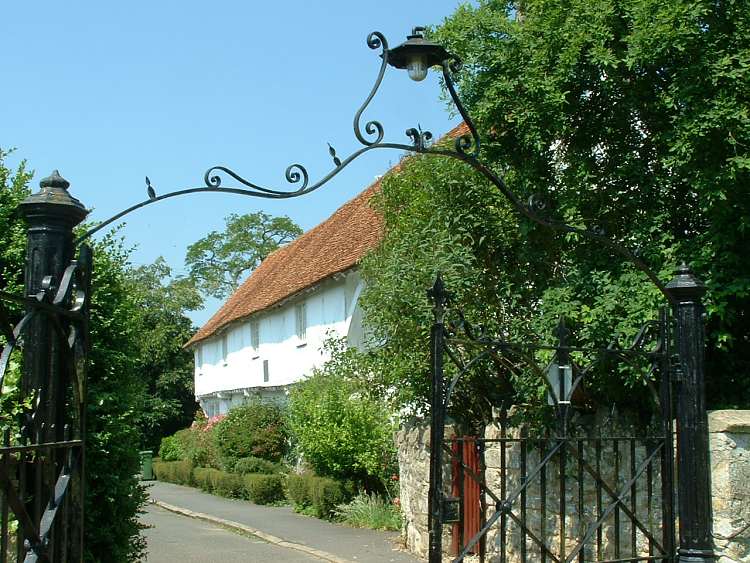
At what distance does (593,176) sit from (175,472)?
22.1 metres

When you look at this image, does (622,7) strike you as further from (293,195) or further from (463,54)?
(293,195)

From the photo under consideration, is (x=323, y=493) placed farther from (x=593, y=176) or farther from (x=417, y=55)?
(x=417, y=55)

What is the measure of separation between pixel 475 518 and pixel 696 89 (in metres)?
5.43

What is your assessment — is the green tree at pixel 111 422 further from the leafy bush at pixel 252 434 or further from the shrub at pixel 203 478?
the shrub at pixel 203 478

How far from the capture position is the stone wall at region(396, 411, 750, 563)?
685cm

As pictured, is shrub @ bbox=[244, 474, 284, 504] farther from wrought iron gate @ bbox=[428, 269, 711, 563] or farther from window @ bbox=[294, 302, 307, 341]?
wrought iron gate @ bbox=[428, 269, 711, 563]

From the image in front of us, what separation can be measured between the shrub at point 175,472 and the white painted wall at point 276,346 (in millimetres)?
2812

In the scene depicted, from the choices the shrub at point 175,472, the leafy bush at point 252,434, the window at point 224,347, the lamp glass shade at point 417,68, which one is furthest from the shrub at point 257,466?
the lamp glass shade at point 417,68

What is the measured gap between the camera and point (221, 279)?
59.9 metres

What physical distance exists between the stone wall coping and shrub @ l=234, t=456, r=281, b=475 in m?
17.0

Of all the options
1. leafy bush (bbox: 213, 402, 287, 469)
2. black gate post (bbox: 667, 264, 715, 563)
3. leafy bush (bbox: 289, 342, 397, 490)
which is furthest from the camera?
leafy bush (bbox: 213, 402, 287, 469)

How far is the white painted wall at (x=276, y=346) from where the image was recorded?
2061 cm

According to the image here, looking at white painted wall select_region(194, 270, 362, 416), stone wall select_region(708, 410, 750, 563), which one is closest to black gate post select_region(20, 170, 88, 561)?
stone wall select_region(708, 410, 750, 563)

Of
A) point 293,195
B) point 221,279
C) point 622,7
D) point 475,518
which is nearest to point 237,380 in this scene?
point 475,518
